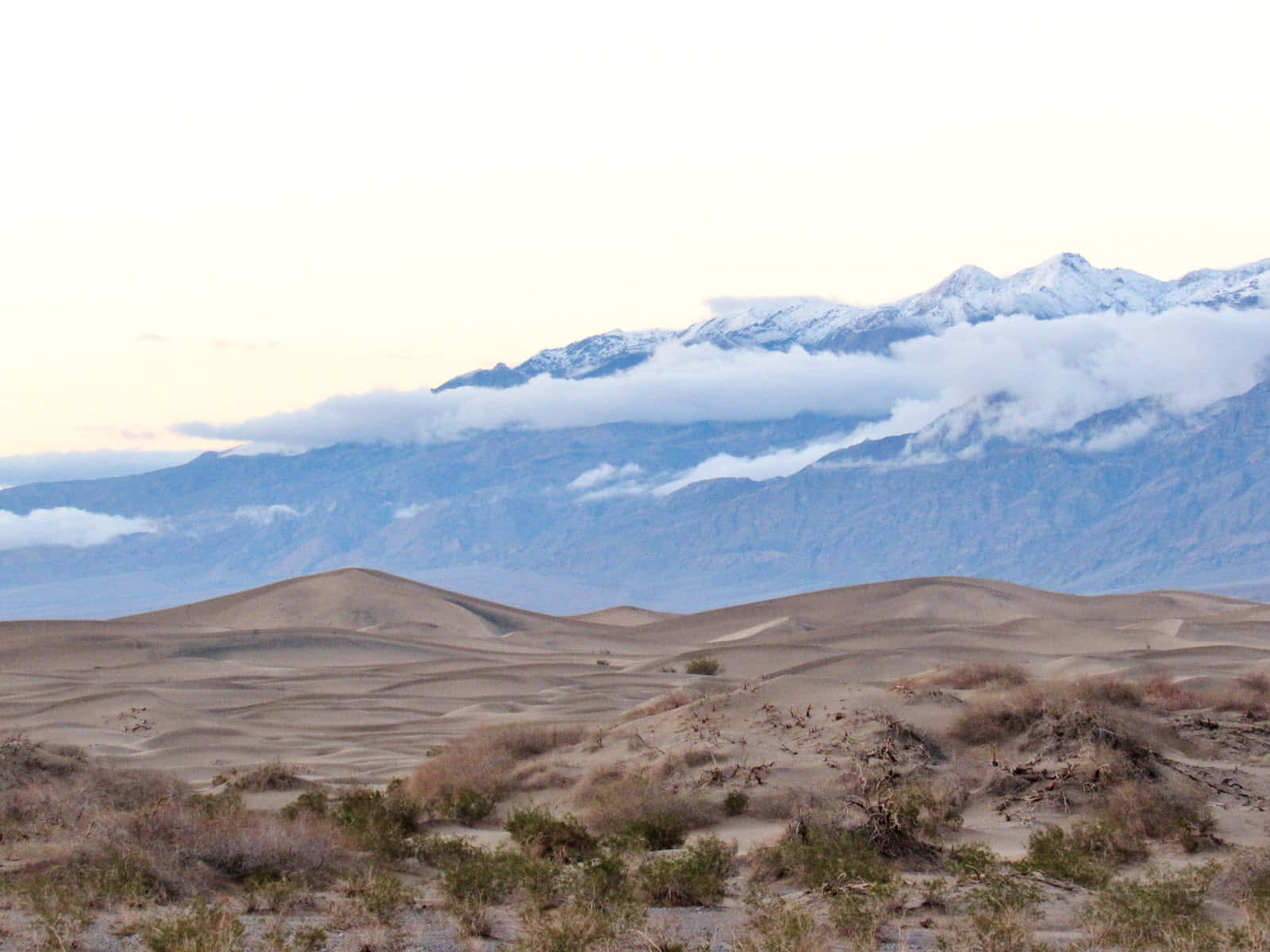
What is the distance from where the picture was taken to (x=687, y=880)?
15820 mm

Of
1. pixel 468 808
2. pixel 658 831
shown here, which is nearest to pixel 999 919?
pixel 658 831

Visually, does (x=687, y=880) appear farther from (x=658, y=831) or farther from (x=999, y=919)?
(x=658, y=831)

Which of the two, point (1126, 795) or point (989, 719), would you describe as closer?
point (1126, 795)

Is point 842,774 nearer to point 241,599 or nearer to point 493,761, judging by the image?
point 493,761

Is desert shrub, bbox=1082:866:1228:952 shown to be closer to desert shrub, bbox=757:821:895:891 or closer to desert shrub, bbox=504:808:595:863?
desert shrub, bbox=757:821:895:891

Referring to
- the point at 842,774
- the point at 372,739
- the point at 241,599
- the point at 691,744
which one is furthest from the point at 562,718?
the point at 241,599

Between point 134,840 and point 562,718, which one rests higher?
point 134,840

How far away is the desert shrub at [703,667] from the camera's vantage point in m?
64.4

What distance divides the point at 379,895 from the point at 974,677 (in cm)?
2182

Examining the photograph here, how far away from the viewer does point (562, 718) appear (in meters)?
44.5

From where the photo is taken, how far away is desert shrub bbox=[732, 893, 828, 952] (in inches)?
488

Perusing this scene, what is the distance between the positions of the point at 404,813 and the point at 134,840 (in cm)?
577

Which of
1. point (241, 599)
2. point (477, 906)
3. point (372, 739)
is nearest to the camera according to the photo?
point (477, 906)

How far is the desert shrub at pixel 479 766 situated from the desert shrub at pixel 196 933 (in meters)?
10.6
